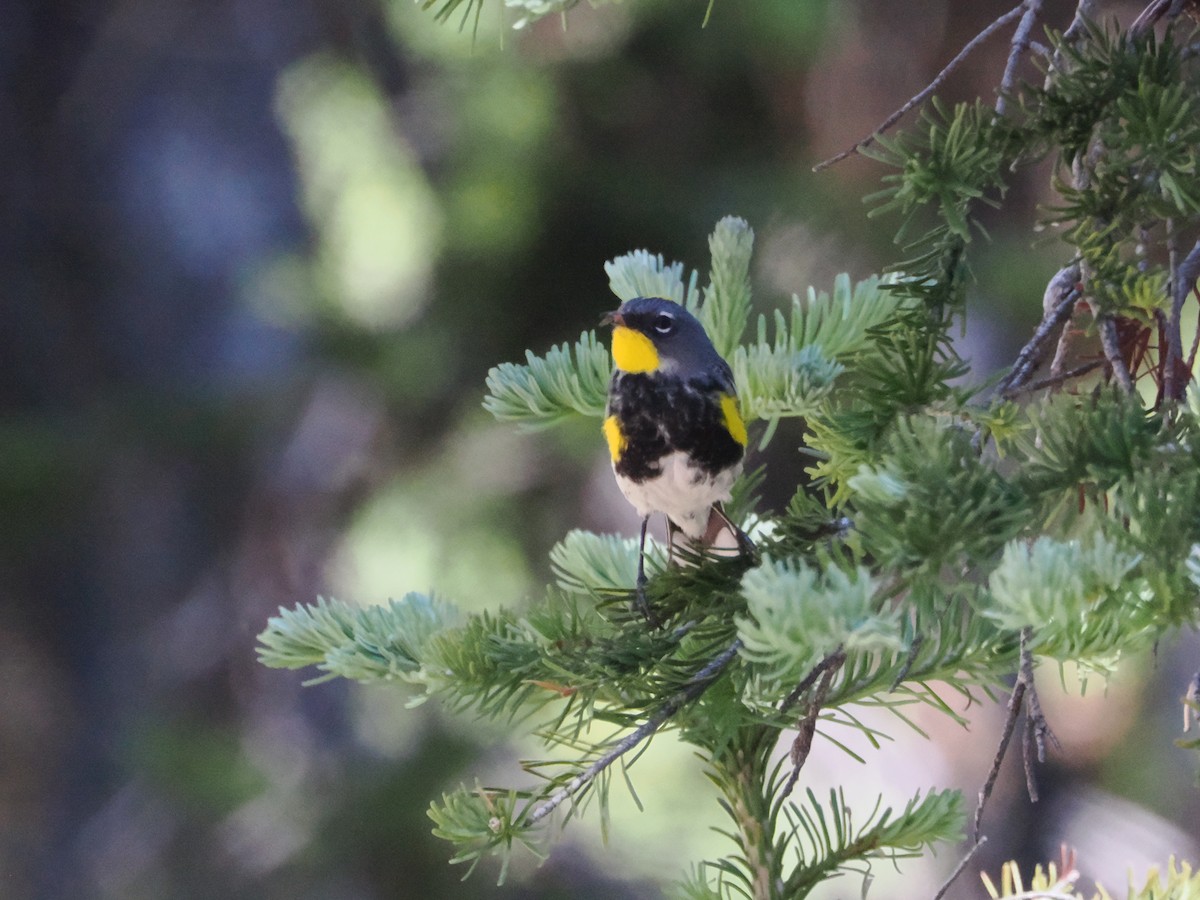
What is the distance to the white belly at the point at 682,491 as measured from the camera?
1.66m

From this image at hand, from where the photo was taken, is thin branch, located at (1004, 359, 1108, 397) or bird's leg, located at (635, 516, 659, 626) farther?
bird's leg, located at (635, 516, 659, 626)

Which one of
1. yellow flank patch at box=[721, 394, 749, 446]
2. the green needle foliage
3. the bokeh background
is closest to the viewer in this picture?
the green needle foliage

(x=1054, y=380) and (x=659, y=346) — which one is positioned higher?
(x=659, y=346)

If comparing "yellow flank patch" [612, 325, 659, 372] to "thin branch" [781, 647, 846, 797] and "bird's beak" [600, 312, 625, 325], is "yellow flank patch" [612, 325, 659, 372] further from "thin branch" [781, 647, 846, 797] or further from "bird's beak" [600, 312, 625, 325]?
"thin branch" [781, 647, 846, 797]

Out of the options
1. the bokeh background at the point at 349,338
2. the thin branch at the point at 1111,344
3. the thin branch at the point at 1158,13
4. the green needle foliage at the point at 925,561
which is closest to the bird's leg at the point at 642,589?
the green needle foliage at the point at 925,561

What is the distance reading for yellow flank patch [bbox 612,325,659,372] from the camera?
5.50ft

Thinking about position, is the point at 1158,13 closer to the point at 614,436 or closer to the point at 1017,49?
the point at 1017,49

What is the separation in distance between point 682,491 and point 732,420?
13 cm

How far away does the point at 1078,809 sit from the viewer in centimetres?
405

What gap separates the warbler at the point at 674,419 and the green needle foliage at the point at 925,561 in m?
0.47

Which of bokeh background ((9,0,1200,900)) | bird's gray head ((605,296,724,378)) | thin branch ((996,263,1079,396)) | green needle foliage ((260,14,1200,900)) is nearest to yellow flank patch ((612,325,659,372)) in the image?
bird's gray head ((605,296,724,378))

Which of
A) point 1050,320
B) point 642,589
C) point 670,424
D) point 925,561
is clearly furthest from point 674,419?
point 925,561

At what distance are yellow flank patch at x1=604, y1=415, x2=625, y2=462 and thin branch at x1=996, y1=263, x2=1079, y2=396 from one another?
0.67 m

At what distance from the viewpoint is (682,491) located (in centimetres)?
167
